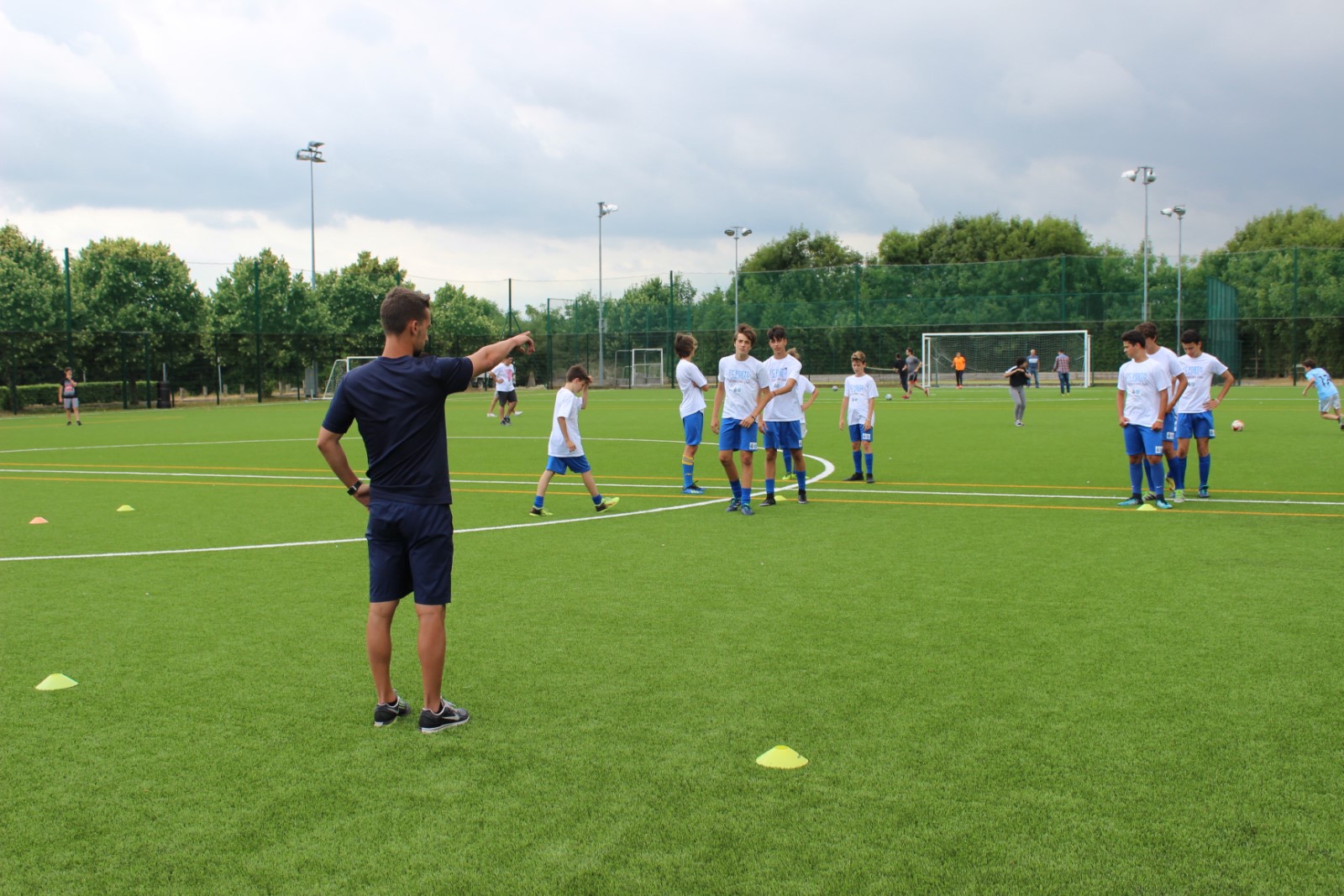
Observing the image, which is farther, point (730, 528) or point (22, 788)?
point (730, 528)

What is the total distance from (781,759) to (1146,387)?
27.5ft

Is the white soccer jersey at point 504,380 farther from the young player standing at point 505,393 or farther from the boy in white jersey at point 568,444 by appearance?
the boy in white jersey at point 568,444

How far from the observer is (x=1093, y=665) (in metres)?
5.78

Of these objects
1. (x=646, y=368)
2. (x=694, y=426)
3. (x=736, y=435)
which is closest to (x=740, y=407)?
(x=736, y=435)

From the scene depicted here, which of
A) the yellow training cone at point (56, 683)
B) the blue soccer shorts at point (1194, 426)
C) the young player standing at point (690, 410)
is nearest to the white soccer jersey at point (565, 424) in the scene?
the young player standing at point (690, 410)

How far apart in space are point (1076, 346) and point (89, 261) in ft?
150

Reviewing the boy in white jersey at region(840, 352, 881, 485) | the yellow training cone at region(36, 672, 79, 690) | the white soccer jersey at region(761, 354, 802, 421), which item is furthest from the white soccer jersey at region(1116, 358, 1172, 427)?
the yellow training cone at region(36, 672, 79, 690)

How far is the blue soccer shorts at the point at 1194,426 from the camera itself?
12633 millimetres

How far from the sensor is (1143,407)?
11344mm

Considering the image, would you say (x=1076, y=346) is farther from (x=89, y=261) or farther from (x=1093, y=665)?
(x=1093, y=665)

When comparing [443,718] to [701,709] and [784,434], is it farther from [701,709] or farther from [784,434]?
[784,434]

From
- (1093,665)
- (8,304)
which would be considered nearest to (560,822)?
(1093,665)

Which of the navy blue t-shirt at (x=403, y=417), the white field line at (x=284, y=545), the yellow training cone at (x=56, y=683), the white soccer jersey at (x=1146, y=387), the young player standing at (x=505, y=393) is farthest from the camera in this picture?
the young player standing at (x=505, y=393)

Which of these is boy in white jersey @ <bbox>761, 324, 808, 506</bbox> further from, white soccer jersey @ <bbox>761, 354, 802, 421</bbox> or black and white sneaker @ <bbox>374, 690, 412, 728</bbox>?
black and white sneaker @ <bbox>374, 690, 412, 728</bbox>
